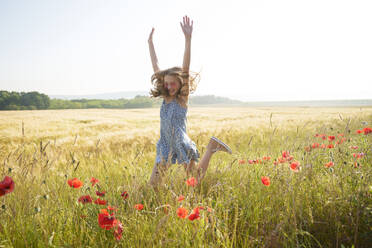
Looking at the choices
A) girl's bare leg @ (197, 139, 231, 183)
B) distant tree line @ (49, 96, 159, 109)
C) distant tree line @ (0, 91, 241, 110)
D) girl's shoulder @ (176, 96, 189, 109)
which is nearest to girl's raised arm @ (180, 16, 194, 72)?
girl's shoulder @ (176, 96, 189, 109)

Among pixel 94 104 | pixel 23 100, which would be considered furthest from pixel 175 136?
pixel 94 104

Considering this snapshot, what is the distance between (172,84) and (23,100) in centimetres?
5366

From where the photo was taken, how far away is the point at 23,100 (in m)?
45.8

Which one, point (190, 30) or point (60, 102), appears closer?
point (190, 30)

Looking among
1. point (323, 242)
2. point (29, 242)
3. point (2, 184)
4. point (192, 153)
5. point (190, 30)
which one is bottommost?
point (323, 242)

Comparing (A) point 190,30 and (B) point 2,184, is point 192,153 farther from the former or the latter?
(B) point 2,184

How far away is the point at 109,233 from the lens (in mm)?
1450

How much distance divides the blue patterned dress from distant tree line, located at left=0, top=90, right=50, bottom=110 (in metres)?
49.8

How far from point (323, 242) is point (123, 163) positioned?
2.49 m

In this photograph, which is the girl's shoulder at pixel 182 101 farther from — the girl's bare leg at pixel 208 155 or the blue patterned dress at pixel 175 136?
the girl's bare leg at pixel 208 155

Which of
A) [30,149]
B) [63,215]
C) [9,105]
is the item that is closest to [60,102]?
[9,105]

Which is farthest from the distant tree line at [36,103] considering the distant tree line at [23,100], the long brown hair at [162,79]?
the long brown hair at [162,79]

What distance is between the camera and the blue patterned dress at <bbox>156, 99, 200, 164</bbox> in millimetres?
2600

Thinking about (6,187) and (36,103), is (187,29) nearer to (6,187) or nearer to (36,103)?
(6,187)
